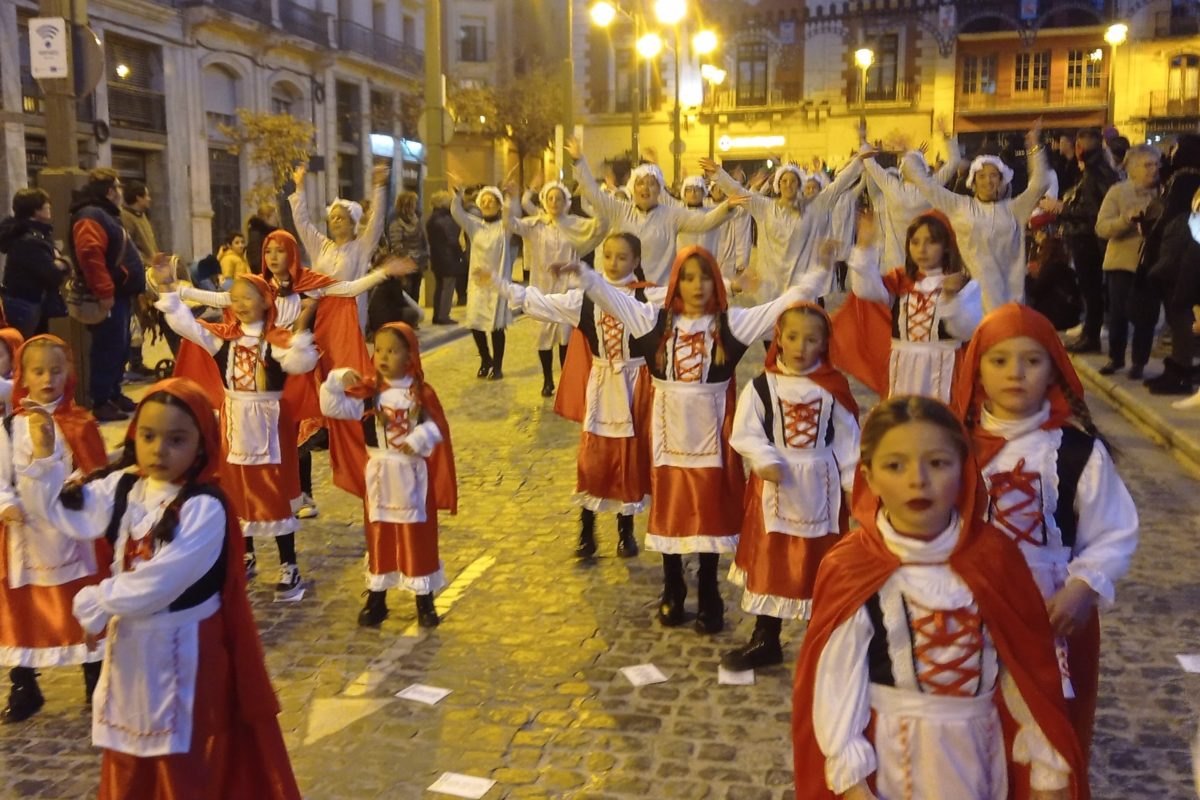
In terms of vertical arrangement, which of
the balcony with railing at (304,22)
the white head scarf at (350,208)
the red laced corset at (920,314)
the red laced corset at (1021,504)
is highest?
the balcony with railing at (304,22)

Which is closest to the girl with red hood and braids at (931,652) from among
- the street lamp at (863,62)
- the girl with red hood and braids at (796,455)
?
the girl with red hood and braids at (796,455)

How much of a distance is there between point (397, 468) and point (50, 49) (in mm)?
5720

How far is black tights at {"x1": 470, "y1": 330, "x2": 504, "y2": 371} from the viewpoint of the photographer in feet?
43.4

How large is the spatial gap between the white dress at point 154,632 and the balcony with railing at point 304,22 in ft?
108

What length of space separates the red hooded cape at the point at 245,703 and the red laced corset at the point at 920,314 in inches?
194

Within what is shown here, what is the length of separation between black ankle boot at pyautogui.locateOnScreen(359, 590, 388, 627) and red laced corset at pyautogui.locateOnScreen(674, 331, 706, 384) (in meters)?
1.85

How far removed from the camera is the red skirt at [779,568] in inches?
195

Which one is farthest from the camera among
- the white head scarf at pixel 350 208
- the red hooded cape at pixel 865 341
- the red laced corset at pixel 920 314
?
the white head scarf at pixel 350 208

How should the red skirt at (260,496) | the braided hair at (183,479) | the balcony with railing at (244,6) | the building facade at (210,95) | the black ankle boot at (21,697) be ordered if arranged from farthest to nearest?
the balcony with railing at (244,6), the building facade at (210,95), the red skirt at (260,496), the black ankle boot at (21,697), the braided hair at (183,479)

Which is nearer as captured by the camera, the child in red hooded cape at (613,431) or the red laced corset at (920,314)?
the child in red hooded cape at (613,431)

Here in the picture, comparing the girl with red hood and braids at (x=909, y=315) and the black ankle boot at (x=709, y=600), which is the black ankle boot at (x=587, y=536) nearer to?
the black ankle boot at (x=709, y=600)

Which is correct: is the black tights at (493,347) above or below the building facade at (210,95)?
below

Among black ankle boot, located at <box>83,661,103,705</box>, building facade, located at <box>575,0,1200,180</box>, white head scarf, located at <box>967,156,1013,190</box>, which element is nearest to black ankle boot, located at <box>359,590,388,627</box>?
black ankle boot, located at <box>83,661,103,705</box>

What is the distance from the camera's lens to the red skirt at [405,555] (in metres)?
5.67
